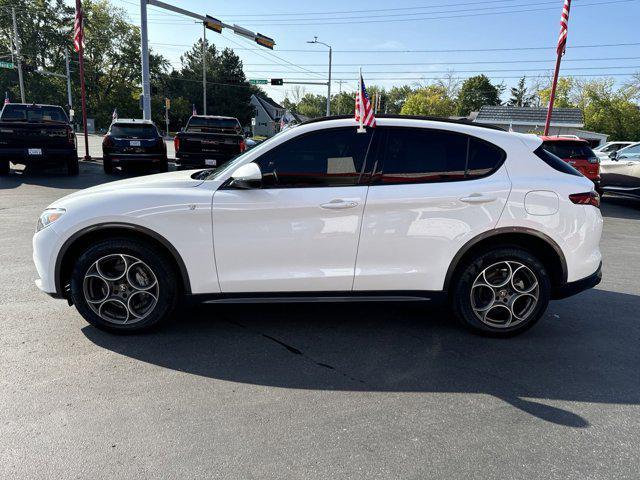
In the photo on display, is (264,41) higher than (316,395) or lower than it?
higher

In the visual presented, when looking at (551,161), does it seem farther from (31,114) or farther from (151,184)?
(31,114)

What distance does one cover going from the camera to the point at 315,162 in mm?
3721

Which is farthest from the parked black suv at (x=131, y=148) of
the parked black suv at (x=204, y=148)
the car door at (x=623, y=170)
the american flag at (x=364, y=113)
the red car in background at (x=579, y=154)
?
the car door at (x=623, y=170)

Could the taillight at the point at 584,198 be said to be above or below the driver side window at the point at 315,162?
below

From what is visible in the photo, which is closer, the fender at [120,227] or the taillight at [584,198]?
the fender at [120,227]

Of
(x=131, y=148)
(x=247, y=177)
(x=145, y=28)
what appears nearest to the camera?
(x=247, y=177)

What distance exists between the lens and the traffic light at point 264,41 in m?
22.7

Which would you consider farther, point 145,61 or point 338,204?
point 145,61

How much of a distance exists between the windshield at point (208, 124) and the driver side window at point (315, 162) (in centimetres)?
1264

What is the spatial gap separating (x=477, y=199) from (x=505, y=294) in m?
0.86

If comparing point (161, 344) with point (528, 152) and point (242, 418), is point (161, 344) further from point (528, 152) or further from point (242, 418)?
point (528, 152)

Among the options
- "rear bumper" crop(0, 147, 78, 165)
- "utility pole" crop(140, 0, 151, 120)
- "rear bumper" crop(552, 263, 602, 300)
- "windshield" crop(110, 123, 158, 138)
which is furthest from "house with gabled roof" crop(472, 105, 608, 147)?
"rear bumper" crop(552, 263, 602, 300)

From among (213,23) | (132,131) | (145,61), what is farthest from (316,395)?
(213,23)

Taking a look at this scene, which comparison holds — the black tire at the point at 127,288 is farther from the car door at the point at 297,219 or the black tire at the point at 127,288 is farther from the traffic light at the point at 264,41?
the traffic light at the point at 264,41
